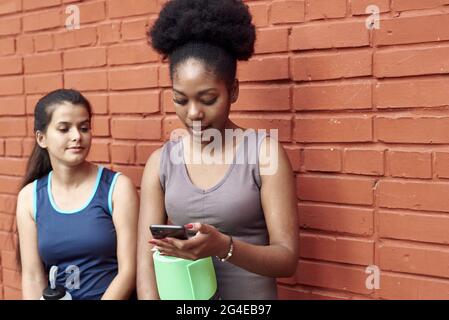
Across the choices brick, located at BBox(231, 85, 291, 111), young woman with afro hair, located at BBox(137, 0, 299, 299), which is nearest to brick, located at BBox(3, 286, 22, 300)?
young woman with afro hair, located at BBox(137, 0, 299, 299)

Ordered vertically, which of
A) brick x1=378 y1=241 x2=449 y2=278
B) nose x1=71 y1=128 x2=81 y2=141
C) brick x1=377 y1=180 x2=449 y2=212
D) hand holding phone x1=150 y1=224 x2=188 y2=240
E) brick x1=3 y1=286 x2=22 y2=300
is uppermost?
nose x1=71 y1=128 x2=81 y2=141

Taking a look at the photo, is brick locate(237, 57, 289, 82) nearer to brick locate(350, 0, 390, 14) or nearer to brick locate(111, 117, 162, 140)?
brick locate(350, 0, 390, 14)

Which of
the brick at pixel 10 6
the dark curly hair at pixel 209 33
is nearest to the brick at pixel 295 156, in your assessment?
the dark curly hair at pixel 209 33

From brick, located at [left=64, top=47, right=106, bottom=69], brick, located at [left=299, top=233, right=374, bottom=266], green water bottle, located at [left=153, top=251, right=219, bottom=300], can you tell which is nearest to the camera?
green water bottle, located at [left=153, top=251, right=219, bottom=300]

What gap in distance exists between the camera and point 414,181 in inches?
82.8

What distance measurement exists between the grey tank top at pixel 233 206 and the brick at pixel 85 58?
113 centimetres

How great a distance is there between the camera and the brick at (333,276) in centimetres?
228

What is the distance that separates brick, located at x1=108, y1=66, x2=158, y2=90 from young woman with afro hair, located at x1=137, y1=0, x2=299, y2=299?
0.69m

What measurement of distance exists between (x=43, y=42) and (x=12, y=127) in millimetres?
564

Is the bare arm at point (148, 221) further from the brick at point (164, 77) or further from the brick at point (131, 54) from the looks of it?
the brick at point (131, 54)

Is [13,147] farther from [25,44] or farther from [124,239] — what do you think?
[124,239]

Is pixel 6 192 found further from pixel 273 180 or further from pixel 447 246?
pixel 447 246

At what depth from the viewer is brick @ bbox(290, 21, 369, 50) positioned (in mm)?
2209

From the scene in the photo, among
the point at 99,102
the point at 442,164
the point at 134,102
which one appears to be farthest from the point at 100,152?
the point at 442,164
